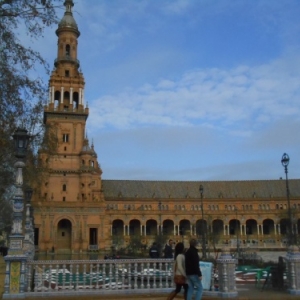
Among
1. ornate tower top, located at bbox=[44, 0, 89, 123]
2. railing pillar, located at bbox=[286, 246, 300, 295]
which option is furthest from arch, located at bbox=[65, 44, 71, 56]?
railing pillar, located at bbox=[286, 246, 300, 295]

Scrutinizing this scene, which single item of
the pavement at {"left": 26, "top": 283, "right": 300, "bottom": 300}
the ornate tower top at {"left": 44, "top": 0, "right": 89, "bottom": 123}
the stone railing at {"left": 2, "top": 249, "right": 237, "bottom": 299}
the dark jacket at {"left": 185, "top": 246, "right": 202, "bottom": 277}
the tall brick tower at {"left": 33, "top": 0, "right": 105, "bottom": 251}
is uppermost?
the ornate tower top at {"left": 44, "top": 0, "right": 89, "bottom": 123}

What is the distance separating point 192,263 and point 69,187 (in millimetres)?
58946

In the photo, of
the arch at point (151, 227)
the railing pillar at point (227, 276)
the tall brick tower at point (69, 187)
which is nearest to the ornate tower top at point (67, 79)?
the tall brick tower at point (69, 187)

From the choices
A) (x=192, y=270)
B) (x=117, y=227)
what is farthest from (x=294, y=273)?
(x=117, y=227)

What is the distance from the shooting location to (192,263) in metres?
11.5

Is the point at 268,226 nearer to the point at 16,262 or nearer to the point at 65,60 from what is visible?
the point at 65,60

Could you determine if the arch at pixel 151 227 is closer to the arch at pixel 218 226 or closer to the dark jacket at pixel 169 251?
the arch at pixel 218 226

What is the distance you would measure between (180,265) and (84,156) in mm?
58012

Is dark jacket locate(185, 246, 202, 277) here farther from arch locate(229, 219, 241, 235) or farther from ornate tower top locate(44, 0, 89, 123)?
arch locate(229, 219, 241, 235)

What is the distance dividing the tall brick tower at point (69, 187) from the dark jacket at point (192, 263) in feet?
184

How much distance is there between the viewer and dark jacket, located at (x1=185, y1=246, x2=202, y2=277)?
37.7 ft

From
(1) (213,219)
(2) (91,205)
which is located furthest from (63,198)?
(1) (213,219)

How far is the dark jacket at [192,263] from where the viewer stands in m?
11.5

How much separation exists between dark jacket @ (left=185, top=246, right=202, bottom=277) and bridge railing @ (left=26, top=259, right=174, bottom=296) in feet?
8.52
